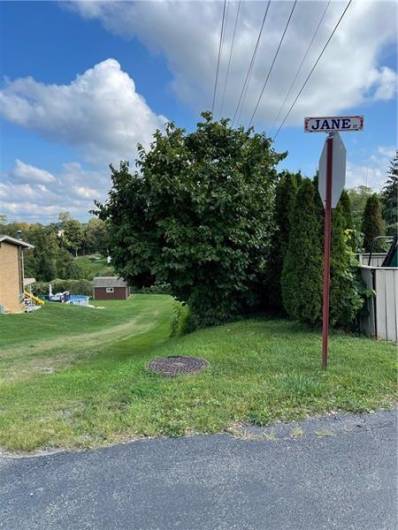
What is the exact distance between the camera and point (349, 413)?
10.7 ft

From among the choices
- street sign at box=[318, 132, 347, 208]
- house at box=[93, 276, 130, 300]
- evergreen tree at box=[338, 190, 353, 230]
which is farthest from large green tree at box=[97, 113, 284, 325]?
house at box=[93, 276, 130, 300]

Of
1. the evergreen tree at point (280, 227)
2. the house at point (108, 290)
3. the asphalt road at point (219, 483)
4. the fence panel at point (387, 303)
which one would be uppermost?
the evergreen tree at point (280, 227)

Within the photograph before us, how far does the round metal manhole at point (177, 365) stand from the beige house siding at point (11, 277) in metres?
23.0

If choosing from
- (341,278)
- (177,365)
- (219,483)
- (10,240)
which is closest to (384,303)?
(341,278)

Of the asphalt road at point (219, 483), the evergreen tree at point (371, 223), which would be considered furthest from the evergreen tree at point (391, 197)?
the asphalt road at point (219, 483)

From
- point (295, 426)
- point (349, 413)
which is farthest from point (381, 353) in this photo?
point (295, 426)

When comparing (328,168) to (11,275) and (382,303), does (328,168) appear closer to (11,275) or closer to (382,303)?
(382,303)

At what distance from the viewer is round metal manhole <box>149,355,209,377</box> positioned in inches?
174

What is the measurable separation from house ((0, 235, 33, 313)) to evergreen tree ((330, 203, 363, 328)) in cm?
2253

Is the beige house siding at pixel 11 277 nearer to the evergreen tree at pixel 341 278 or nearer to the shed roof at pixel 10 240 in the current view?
the shed roof at pixel 10 240

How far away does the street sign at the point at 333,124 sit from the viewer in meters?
3.97

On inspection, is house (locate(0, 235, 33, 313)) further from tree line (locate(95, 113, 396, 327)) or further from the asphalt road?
the asphalt road

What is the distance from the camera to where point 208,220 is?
749 cm

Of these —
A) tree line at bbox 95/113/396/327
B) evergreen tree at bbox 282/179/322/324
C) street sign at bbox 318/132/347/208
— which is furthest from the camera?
tree line at bbox 95/113/396/327
